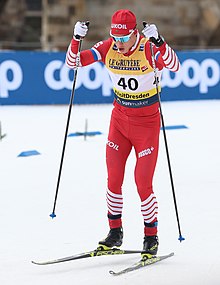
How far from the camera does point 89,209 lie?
10203 mm

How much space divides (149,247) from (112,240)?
1.27 feet

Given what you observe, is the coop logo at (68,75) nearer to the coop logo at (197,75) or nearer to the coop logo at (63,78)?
the coop logo at (63,78)

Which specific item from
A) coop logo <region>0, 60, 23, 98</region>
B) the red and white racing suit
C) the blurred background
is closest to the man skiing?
the red and white racing suit

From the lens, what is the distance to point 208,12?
33594 millimetres

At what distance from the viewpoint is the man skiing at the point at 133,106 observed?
26.2ft

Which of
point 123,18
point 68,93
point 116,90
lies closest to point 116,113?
point 116,90

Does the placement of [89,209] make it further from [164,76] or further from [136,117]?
[164,76]

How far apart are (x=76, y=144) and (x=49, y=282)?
26.0ft

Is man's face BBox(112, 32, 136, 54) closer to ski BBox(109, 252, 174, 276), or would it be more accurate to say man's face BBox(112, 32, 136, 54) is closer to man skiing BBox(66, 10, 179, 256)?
man skiing BBox(66, 10, 179, 256)

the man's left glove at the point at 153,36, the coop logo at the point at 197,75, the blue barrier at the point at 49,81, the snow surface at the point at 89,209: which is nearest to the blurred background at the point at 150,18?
the coop logo at the point at 197,75

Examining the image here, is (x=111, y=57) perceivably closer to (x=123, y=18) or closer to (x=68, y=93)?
(x=123, y=18)

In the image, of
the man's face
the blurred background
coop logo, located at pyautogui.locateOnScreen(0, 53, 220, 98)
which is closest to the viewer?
the man's face

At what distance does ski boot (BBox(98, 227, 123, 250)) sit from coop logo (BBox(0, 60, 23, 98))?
12434mm

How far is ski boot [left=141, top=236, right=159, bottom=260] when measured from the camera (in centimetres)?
798
